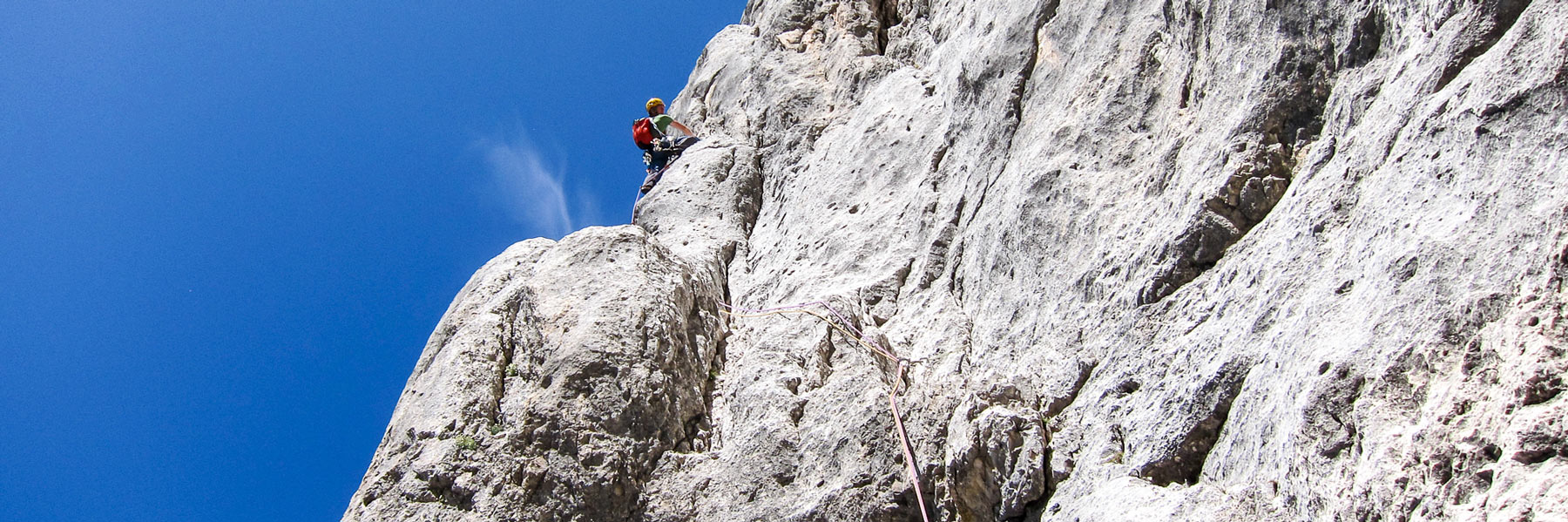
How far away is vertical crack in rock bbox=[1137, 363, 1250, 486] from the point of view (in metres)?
4.86

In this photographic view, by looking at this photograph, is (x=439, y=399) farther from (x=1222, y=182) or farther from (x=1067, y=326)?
(x=1222, y=182)

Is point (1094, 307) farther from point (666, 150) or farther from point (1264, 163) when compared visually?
point (666, 150)

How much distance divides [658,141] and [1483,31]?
11.1m

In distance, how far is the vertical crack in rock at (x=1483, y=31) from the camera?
4410mm

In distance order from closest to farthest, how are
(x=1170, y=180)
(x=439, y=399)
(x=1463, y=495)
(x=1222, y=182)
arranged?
1. (x=1463, y=495)
2. (x=1222, y=182)
3. (x=1170, y=180)
4. (x=439, y=399)

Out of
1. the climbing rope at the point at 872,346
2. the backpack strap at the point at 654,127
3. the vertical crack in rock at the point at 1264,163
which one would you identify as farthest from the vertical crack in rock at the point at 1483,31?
the backpack strap at the point at 654,127

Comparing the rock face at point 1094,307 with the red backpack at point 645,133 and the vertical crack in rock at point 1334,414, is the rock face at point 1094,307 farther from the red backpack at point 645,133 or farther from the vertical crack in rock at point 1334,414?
the red backpack at point 645,133

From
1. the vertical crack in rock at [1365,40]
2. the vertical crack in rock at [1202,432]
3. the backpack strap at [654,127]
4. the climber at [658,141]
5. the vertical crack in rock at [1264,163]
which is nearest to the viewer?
the vertical crack in rock at [1202,432]

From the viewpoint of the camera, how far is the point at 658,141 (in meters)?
14.4

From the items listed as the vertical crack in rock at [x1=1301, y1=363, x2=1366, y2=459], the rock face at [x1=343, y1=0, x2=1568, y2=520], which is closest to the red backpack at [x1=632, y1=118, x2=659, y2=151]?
the rock face at [x1=343, y1=0, x2=1568, y2=520]

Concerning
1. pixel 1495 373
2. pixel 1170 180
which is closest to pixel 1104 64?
pixel 1170 180

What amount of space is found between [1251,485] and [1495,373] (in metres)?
1.14

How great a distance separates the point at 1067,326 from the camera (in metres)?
6.32

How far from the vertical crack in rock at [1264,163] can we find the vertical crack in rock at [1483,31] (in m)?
0.98
